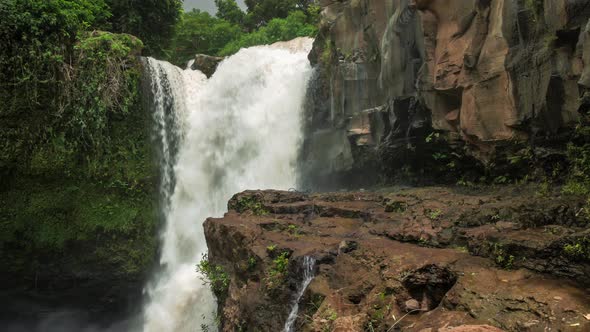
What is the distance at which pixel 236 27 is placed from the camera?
92.2 feet

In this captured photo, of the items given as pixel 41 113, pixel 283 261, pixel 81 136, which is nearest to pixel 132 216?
pixel 81 136

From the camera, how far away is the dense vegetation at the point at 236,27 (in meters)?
24.7

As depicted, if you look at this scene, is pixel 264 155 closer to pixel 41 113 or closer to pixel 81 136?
pixel 81 136

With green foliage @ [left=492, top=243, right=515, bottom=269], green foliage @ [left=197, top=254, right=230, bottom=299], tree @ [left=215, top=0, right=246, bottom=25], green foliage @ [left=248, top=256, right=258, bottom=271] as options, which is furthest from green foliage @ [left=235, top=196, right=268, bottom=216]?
tree @ [left=215, top=0, right=246, bottom=25]

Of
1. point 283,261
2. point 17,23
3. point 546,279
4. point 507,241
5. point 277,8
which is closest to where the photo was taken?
point 546,279

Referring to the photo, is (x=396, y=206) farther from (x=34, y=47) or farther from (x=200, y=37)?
(x=200, y=37)

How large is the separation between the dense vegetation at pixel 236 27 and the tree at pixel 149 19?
7.95ft

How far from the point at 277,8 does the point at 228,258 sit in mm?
25856

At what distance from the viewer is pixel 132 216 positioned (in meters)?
13.3

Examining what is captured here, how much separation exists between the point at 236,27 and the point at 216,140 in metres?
15.3

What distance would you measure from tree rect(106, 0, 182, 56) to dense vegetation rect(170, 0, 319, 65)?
7.95 feet

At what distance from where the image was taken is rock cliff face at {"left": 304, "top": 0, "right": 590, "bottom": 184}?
6.62m

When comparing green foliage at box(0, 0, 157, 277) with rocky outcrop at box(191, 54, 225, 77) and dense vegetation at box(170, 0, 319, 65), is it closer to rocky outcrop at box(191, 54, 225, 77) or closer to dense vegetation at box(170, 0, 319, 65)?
rocky outcrop at box(191, 54, 225, 77)

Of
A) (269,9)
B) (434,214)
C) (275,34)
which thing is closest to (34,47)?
(434,214)
